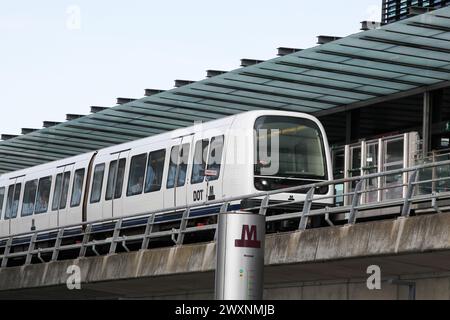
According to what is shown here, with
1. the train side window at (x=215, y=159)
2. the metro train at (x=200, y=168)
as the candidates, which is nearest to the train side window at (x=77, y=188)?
the metro train at (x=200, y=168)

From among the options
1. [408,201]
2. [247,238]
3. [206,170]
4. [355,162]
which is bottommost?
[247,238]

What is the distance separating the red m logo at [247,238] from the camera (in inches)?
504

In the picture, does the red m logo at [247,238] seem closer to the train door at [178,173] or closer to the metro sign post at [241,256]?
the metro sign post at [241,256]

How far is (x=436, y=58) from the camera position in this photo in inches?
1257

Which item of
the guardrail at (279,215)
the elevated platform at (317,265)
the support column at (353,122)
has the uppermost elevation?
the support column at (353,122)

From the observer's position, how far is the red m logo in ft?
42.0

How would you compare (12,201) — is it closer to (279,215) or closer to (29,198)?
(29,198)

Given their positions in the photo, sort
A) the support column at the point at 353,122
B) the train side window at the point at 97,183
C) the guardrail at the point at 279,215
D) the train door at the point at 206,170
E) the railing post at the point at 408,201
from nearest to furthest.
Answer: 1. the railing post at the point at 408,201
2. the guardrail at the point at 279,215
3. the train door at the point at 206,170
4. the train side window at the point at 97,183
5. the support column at the point at 353,122

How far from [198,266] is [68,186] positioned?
41.9 ft

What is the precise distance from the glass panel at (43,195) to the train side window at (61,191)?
20.0 inches

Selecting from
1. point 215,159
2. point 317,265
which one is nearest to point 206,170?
point 215,159

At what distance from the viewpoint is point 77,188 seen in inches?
1330

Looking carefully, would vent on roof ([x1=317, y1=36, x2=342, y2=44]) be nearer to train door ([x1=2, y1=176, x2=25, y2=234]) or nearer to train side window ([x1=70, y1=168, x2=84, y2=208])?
train side window ([x1=70, y1=168, x2=84, y2=208])

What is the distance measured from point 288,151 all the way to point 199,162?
2033mm
